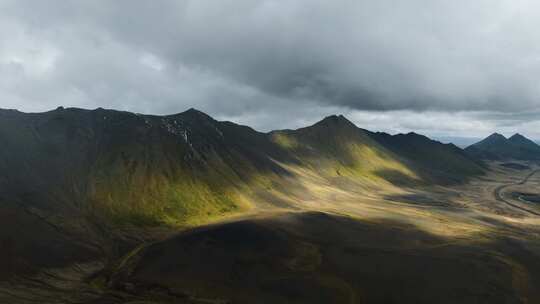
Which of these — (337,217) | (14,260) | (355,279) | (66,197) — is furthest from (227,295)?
(66,197)

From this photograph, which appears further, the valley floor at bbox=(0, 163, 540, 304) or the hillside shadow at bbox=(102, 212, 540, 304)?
the hillside shadow at bbox=(102, 212, 540, 304)

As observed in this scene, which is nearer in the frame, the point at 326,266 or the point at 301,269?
the point at 301,269

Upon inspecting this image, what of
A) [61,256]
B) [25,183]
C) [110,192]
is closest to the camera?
[61,256]

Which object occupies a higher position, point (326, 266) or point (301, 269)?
point (326, 266)

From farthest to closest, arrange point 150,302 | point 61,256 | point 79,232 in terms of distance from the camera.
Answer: point 79,232 < point 61,256 < point 150,302

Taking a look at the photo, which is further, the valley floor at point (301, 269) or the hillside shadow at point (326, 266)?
the hillside shadow at point (326, 266)

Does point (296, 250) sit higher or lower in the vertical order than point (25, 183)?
lower

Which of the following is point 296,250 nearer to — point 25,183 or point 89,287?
point 89,287

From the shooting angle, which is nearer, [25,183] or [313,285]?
[313,285]
